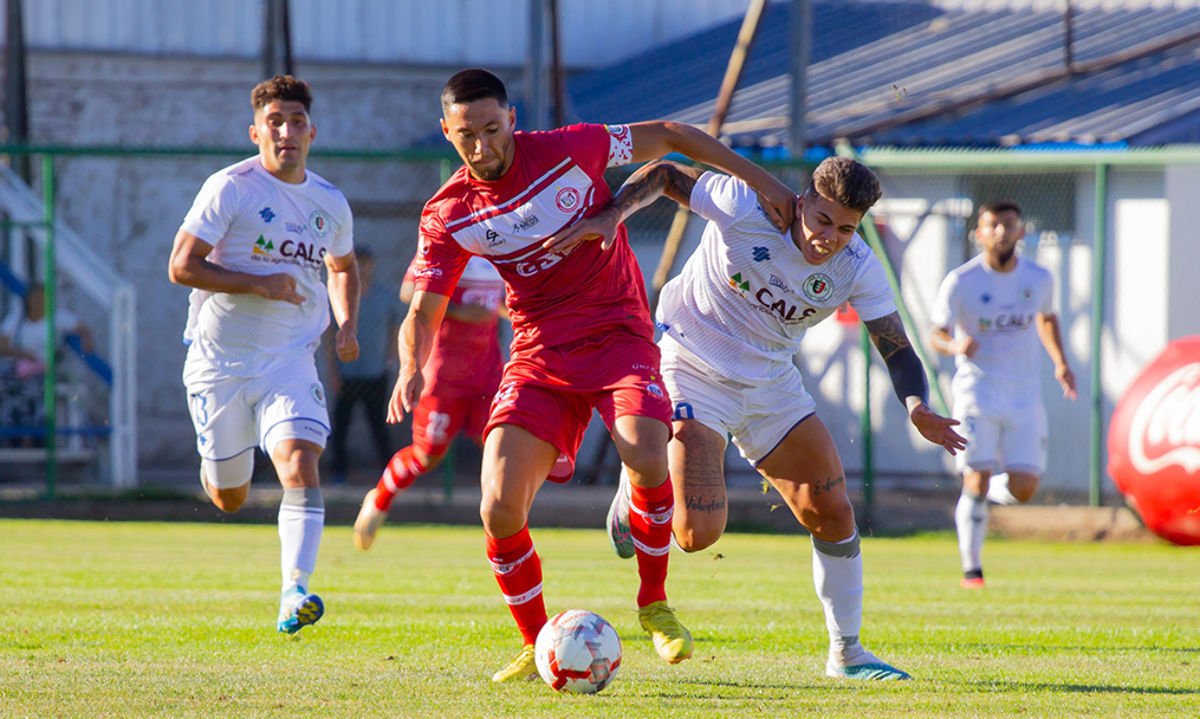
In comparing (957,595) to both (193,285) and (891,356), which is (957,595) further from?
(193,285)

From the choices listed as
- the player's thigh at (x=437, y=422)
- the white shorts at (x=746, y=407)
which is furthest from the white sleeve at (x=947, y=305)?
the white shorts at (x=746, y=407)

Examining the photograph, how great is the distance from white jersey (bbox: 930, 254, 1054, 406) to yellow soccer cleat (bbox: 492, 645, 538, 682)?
5.45 meters

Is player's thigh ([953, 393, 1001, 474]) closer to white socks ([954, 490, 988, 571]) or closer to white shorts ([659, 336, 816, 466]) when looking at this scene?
white socks ([954, 490, 988, 571])

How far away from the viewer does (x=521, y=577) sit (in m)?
5.70

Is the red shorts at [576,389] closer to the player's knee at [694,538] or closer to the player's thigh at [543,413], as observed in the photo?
the player's thigh at [543,413]

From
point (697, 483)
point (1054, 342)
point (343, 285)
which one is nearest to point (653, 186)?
point (697, 483)

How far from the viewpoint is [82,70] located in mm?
18938

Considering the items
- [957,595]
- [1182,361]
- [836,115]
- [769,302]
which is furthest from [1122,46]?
[769,302]

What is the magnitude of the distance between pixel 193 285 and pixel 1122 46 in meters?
14.6

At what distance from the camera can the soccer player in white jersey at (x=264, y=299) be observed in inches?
273

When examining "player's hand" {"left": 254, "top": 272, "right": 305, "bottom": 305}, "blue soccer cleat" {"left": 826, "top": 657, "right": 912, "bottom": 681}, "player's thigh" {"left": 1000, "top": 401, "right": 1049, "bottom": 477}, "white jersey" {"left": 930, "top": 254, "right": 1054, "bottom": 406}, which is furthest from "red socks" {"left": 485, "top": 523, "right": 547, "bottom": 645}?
"player's thigh" {"left": 1000, "top": 401, "right": 1049, "bottom": 477}

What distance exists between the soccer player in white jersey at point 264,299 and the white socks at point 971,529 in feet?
14.2

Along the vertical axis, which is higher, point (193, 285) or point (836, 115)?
point (836, 115)

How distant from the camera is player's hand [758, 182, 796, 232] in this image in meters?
5.98
